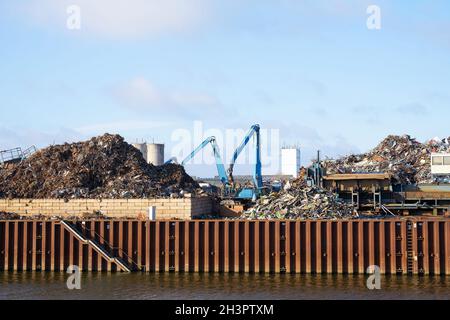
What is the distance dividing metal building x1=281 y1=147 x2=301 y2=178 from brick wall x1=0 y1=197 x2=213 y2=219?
261ft

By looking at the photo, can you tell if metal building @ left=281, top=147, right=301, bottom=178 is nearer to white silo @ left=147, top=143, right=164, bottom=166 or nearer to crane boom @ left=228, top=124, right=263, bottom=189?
white silo @ left=147, top=143, right=164, bottom=166

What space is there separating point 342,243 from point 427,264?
3.98m

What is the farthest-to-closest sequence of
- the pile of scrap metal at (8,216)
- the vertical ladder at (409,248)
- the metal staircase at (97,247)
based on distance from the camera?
1. the pile of scrap metal at (8,216)
2. the metal staircase at (97,247)
3. the vertical ladder at (409,248)

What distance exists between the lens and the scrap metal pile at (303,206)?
3694 cm

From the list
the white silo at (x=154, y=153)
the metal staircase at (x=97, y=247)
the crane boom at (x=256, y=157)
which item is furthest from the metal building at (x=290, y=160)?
the metal staircase at (x=97, y=247)

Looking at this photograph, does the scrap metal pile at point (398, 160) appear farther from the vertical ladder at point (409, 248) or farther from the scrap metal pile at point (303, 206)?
the vertical ladder at point (409, 248)

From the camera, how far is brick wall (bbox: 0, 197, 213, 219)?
43.8 m

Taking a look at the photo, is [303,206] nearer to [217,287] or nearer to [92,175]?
[217,287]

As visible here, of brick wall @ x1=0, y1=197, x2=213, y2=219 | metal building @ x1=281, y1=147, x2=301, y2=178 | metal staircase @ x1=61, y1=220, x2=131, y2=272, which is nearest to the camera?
metal staircase @ x1=61, y1=220, x2=131, y2=272

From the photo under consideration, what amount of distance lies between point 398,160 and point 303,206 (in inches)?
730

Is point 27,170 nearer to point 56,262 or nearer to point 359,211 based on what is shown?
point 56,262

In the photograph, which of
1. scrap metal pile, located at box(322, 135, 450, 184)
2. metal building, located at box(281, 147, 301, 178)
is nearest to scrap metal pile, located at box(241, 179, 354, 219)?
scrap metal pile, located at box(322, 135, 450, 184)

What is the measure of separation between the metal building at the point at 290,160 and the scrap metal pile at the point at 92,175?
72.7 metres

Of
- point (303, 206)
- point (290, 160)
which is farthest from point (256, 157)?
point (290, 160)
